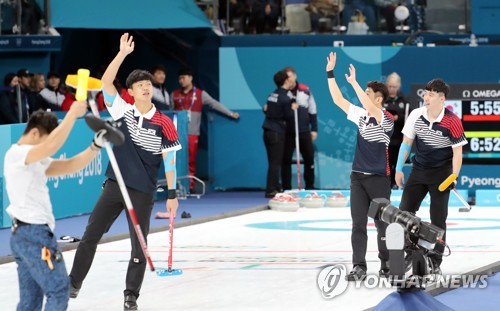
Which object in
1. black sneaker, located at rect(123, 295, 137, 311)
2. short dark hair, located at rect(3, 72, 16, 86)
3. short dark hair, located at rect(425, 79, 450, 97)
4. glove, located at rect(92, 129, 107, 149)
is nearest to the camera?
glove, located at rect(92, 129, 107, 149)

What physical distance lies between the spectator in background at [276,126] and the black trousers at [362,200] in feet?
28.5

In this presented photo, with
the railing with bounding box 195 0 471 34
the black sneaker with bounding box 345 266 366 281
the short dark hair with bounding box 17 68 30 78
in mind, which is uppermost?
the railing with bounding box 195 0 471 34

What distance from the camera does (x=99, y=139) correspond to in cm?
936

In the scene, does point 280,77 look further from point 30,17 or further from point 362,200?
point 362,200

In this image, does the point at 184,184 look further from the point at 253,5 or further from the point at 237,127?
the point at 253,5

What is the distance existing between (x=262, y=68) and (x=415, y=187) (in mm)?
10062

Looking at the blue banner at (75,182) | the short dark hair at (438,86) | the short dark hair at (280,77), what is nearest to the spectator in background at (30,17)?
the blue banner at (75,182)

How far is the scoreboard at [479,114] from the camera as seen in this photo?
66.6 feet

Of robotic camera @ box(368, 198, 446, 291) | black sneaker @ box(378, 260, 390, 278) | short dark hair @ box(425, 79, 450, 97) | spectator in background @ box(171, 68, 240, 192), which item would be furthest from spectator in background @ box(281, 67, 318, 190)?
robotic camera @ box(368, 198, 446, 291)

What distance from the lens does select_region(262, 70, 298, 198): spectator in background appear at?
70.8 ft

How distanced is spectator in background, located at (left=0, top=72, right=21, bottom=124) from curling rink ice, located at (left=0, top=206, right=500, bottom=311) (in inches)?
168

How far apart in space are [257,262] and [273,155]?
739 cm

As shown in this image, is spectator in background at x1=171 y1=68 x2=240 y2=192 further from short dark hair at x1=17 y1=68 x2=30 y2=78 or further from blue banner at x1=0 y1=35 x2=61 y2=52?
short dark hair at x1=17 y1=68 x2=30 y2=78

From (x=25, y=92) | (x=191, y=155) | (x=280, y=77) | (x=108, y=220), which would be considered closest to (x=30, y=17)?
(x=25, y=92)
